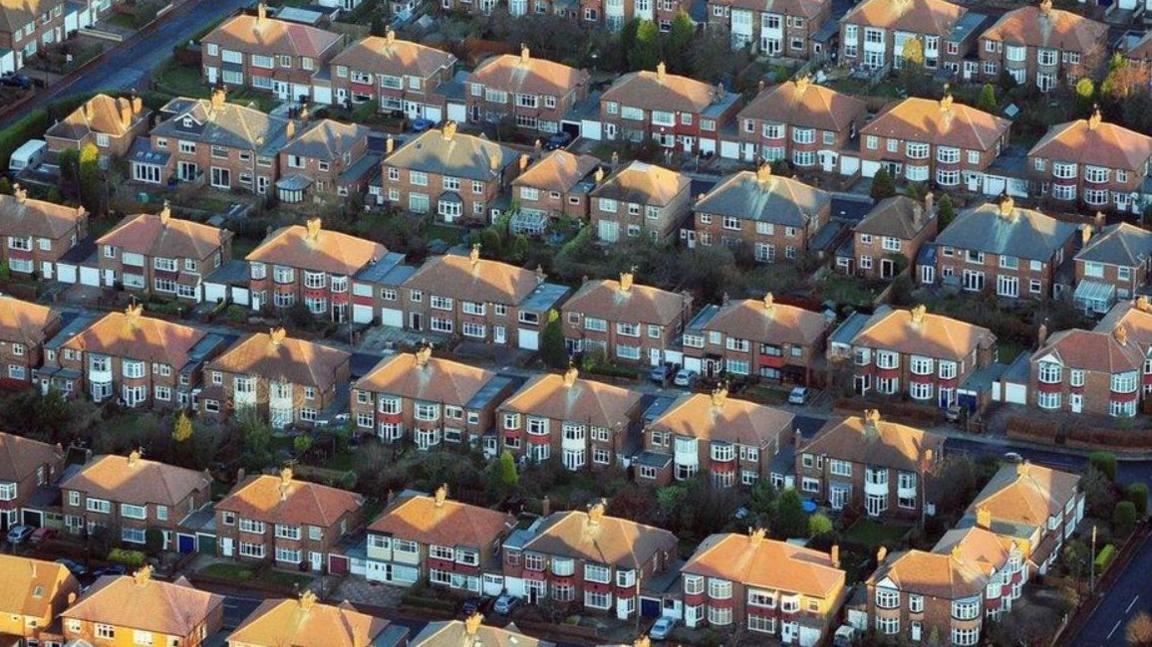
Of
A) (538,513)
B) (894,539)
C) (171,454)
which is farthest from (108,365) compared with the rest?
(894,539)

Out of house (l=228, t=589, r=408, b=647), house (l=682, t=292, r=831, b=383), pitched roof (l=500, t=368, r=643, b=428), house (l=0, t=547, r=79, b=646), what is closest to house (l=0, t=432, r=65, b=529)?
house (l=0, t=547, r=79, b=646)

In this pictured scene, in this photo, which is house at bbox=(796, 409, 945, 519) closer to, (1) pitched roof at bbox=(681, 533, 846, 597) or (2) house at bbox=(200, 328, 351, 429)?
(1) pitched roof at bbox=(681, 533, 846, 597)

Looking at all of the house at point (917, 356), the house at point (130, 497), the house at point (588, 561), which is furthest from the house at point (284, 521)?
the house at point (917, 356)

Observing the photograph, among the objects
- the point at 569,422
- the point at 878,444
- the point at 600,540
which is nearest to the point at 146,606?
the point at 600,540

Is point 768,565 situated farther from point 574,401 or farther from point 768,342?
point 768,342

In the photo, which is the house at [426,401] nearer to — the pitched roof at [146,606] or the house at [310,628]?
the pitched roof at [146,606]

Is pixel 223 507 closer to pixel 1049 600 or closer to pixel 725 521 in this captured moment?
pixel 725 521

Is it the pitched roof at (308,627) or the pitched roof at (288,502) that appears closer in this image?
the pitched roof at (308,627)
